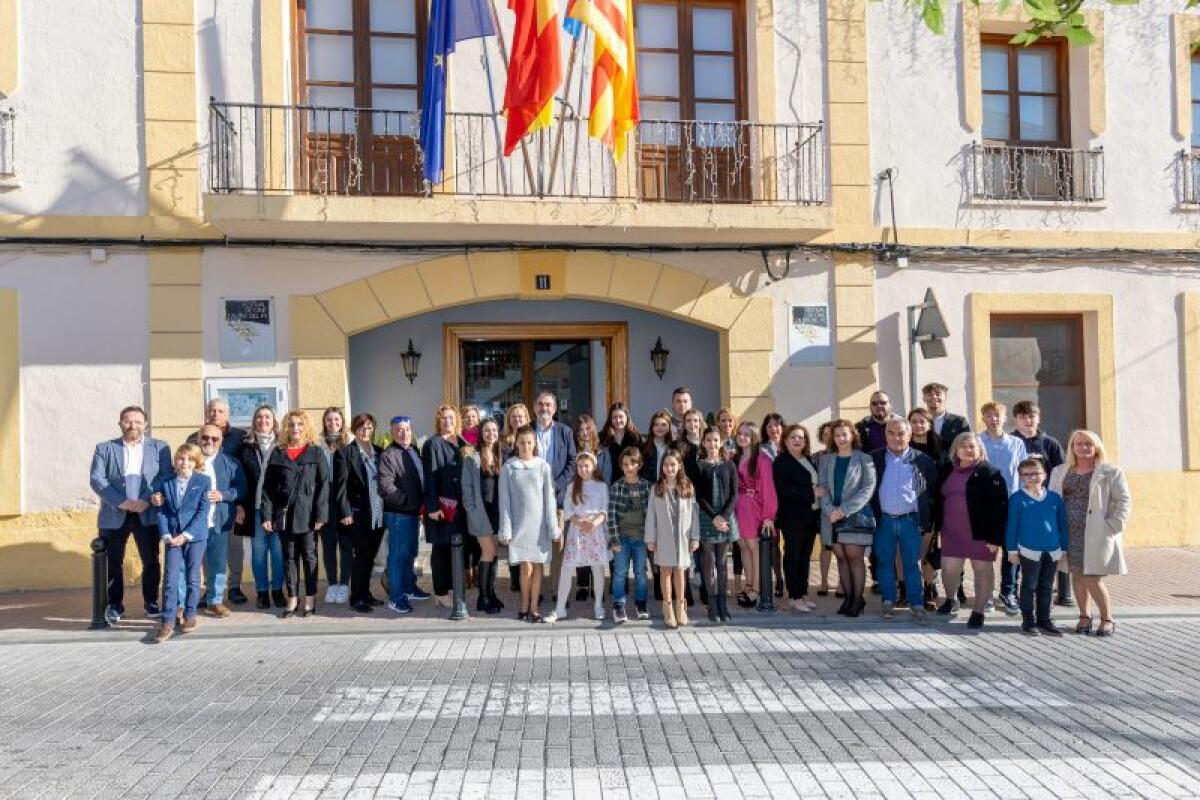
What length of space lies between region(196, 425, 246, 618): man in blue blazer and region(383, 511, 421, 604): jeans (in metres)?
1.31

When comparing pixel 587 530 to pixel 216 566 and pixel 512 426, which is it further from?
pixel 216 566

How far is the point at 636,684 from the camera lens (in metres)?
6.16

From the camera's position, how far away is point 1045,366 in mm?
11984

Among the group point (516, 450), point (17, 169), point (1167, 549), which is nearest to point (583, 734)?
point (516, 450)

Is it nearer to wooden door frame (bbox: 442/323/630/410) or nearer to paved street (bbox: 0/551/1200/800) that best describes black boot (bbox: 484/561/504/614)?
paved street (bbox: 0/551/1200/800)

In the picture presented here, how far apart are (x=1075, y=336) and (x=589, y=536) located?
733 cm

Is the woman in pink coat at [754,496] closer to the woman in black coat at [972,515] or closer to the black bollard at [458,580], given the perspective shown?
the woman in black coat at [972,515]

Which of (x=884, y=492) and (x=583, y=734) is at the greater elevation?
(x=884, y=492)

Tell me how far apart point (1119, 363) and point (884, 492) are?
5.47 m

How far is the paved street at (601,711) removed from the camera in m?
4.49

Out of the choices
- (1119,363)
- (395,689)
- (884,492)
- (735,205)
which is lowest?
(395,689)

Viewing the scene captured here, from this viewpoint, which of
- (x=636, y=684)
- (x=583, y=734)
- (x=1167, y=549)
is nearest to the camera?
(x=583, y=734)

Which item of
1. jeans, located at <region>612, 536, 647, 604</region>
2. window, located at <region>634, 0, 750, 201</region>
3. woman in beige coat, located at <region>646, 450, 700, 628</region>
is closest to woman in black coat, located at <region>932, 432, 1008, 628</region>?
woman in beige coat, located at <region>646, 450, 700, 628</region>

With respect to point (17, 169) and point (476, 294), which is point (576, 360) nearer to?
point (476, 294)
